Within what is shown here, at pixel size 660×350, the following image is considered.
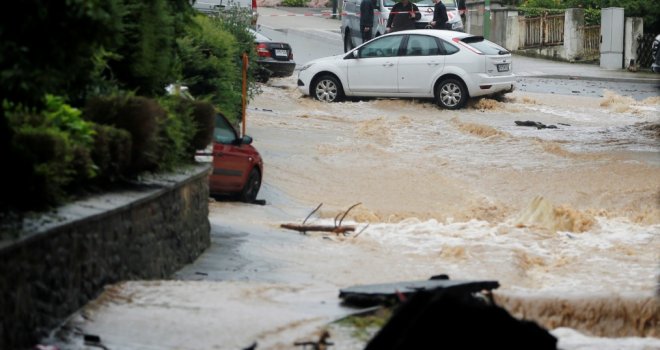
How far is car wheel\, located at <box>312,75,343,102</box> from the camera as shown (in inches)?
1112

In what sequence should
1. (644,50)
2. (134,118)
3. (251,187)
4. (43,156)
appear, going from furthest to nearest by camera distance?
(644,50), (251,187), (134,118), (43,156)

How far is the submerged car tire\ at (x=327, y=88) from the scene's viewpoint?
2823 centimetres

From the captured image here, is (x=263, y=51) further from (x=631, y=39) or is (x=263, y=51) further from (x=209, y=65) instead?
(x=631, y=39)

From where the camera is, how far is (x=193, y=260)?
11.9 m

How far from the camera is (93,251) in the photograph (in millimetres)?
8852

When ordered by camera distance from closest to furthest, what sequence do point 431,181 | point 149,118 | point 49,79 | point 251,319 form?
point 49,79, point 251,319, point 149,118, point 431,181

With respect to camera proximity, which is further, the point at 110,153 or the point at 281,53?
the point at 281,53

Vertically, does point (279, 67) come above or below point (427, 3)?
below

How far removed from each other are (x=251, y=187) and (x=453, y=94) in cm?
1117

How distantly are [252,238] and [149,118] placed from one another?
3.21 m

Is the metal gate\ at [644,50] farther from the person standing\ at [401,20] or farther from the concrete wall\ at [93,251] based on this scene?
the concrete wall\ at [93,251]

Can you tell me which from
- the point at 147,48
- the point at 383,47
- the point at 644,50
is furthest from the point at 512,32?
the point at 147,48

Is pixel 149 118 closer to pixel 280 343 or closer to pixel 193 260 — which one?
pixel 193 260

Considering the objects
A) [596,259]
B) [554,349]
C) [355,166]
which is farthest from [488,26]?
[554,349]
